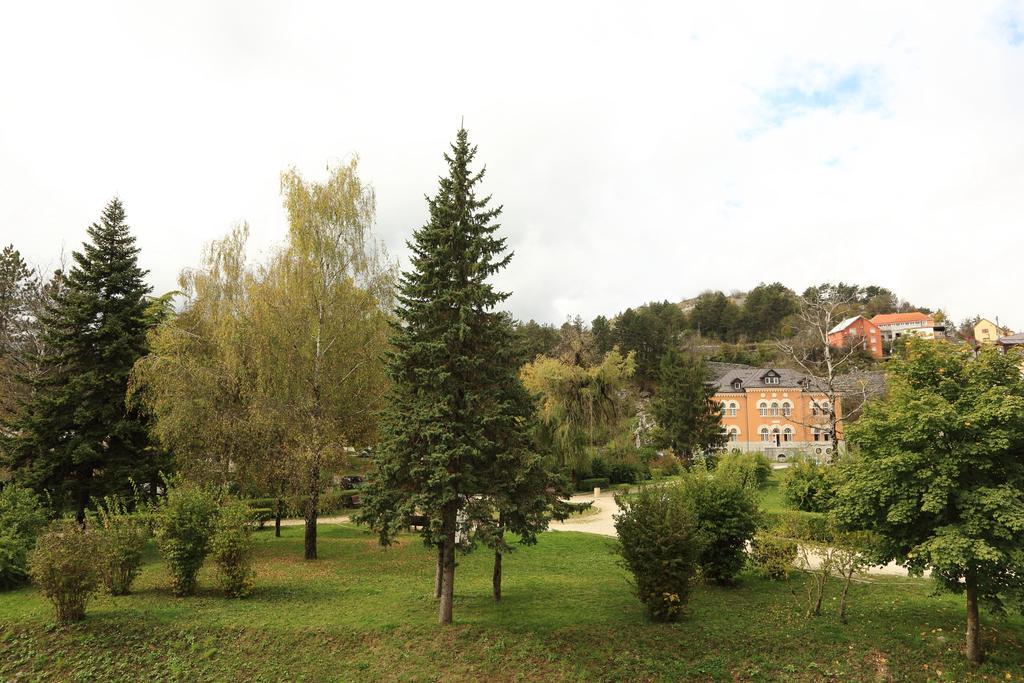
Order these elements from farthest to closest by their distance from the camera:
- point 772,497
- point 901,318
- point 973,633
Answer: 1. point 901,318
2. point 772,497
3. point 973,633

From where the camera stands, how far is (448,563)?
12.0 m

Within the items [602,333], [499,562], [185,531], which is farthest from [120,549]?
[602,333]

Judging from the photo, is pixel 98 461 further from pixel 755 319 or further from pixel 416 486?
pixel 755 319

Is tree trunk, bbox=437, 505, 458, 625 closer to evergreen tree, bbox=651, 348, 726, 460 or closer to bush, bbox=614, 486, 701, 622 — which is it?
bush, bbox=614, 486, 701, 622

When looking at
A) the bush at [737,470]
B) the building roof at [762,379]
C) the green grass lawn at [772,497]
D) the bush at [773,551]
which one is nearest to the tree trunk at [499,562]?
the bush at [737,470]

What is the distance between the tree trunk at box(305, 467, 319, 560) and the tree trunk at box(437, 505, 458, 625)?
23.7ft

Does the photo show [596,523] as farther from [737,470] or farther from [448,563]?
[448,563]

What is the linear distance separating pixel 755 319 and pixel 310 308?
9822 cm

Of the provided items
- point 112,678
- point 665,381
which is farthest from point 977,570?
point 665,381

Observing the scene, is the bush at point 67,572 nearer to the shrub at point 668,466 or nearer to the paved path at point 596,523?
the paved path at point 596,523

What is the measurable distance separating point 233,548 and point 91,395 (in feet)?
36.0

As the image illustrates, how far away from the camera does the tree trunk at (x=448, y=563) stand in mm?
11797

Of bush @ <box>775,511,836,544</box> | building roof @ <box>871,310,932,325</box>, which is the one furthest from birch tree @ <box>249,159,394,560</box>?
building roof @ <box>871,310,932,325</box>

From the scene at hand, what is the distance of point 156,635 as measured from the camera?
11.6 m
